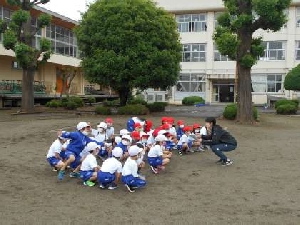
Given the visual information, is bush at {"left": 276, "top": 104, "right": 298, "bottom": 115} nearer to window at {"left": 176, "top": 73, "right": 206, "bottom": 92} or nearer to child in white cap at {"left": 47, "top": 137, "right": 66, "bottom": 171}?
window at {"left": 176, "top": 73, "right": 206, "bottom": 92}

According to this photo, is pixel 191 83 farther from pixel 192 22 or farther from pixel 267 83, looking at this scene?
pixel 267 83

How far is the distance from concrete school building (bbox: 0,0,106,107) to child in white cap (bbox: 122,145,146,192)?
19552 millimetres

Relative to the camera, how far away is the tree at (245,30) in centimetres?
1667

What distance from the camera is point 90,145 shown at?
7336 millimetres

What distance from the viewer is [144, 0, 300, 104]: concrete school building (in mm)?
38531

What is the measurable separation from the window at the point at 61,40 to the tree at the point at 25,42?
11.9 m

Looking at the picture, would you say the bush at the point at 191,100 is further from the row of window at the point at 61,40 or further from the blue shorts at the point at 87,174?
the blue shorts at the point at 87,174

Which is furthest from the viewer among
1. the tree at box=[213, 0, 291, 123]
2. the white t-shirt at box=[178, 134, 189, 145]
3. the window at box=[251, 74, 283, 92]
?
the window at box=[251, 74, 283, 92]


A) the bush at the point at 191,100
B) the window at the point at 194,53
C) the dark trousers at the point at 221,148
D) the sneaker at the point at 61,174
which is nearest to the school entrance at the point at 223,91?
the window at the point at 194,53

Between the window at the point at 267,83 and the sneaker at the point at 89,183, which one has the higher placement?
the window at the point at 267,83

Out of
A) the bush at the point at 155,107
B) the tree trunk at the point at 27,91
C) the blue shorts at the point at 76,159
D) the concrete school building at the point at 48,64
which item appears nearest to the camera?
the blue shorts at the point at 76,159

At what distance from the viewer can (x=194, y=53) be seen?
137 feet

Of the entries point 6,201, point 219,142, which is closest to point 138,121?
point 219,142

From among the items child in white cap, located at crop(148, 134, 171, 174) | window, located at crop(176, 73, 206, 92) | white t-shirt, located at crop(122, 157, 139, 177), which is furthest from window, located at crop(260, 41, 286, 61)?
white t-shirt, located at crop(122, 157, 139, 177)
